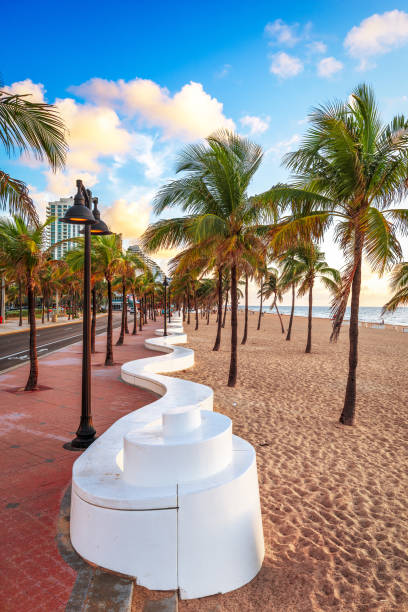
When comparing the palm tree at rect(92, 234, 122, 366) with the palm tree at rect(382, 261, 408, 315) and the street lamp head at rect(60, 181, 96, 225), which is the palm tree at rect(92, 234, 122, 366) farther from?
the palm tree at rect(382, 261, 408, 315)

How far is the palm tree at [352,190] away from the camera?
27.2 feet

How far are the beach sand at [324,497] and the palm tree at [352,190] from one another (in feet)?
5.12

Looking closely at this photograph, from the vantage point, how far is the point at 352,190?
28.3 ft

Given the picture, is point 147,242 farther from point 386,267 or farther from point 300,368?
point 300,368

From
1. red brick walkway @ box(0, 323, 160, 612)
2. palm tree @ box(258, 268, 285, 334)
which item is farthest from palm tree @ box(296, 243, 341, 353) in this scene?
red brick walkway @ box(0, 323, 160, 612)

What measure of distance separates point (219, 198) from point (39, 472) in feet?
30.3

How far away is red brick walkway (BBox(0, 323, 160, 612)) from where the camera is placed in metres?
3.07

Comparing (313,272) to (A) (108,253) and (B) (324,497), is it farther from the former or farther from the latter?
(B) (324,497)

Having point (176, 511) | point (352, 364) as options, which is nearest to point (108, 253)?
point (352, 364)

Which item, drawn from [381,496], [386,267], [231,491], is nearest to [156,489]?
[231,491]

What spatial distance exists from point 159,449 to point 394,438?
671cm

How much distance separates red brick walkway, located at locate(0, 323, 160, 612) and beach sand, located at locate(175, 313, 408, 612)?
1.30 m

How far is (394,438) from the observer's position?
7965 mm

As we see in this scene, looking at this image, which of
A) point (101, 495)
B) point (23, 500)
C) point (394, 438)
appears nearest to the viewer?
point (101, 495)
